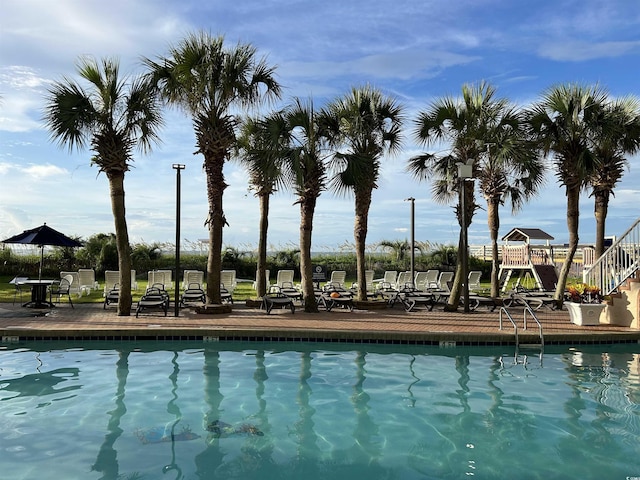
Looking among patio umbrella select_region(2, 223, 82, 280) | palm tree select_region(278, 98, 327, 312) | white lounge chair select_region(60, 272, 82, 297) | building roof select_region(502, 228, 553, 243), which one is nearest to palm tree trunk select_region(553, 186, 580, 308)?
palm tree select_region(278, 98, 327, 312)

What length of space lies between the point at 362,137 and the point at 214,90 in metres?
4.41

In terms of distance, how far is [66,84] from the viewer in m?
12.1

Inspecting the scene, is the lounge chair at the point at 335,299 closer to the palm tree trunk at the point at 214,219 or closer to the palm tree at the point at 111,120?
the palm tree trunk at the point at 214,219

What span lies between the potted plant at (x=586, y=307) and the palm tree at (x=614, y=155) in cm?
414

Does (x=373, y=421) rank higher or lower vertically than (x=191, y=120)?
lower

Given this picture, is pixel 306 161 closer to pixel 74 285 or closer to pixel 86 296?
pixel 74 285

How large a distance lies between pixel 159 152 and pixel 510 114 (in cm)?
934

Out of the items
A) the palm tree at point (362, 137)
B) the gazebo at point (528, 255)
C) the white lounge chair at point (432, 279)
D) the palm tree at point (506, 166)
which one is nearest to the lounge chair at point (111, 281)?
the palm tree at point (362, 137)

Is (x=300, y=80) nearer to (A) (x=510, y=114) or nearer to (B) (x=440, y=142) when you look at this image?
(B) (x=440, y=142)

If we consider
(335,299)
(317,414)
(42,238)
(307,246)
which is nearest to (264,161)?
(307,246)

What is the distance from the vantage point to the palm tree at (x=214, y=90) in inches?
512

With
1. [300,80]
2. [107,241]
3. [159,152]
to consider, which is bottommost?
[107,241]

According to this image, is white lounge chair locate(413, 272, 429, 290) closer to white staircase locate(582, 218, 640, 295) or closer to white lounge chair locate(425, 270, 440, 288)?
white lounge chair locate(425, 270, 440, 288)

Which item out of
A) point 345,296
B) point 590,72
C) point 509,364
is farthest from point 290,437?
point 590,72
